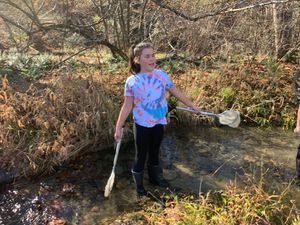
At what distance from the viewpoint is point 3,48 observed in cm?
935

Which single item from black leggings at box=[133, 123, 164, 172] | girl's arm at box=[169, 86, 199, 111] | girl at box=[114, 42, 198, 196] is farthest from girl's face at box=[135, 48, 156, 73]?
black leggings at box=[133, 123, 164, 172]

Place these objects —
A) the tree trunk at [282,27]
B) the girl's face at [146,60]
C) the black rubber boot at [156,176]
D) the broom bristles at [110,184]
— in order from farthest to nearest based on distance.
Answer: the tree trunk at [282,27] → the black rubber boot at [156,176] → the broom bristles at [110,184] → the girl's face at [146,60]

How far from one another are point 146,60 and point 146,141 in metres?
0.87

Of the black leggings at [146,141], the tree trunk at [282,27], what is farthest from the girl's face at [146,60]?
the tree trunk at [282,27]

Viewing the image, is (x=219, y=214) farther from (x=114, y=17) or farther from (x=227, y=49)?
(x=114, y=17)

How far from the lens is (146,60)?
3.60 meters

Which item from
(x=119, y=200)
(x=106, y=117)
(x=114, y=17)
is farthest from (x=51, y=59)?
(x=119, y=200)

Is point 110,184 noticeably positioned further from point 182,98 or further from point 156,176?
point 182,98

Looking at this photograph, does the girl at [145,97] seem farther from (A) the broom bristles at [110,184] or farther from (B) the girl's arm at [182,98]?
(A) the broom bristles at [110,184]

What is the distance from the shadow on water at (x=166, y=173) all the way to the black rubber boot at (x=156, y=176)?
0.10 meters

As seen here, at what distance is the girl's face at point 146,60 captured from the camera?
3584 millimetres

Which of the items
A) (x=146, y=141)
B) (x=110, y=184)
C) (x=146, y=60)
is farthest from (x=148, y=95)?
(x=110, y=184)

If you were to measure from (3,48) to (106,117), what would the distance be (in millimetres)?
5246

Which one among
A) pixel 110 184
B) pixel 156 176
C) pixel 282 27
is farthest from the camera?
pixel 282 27
